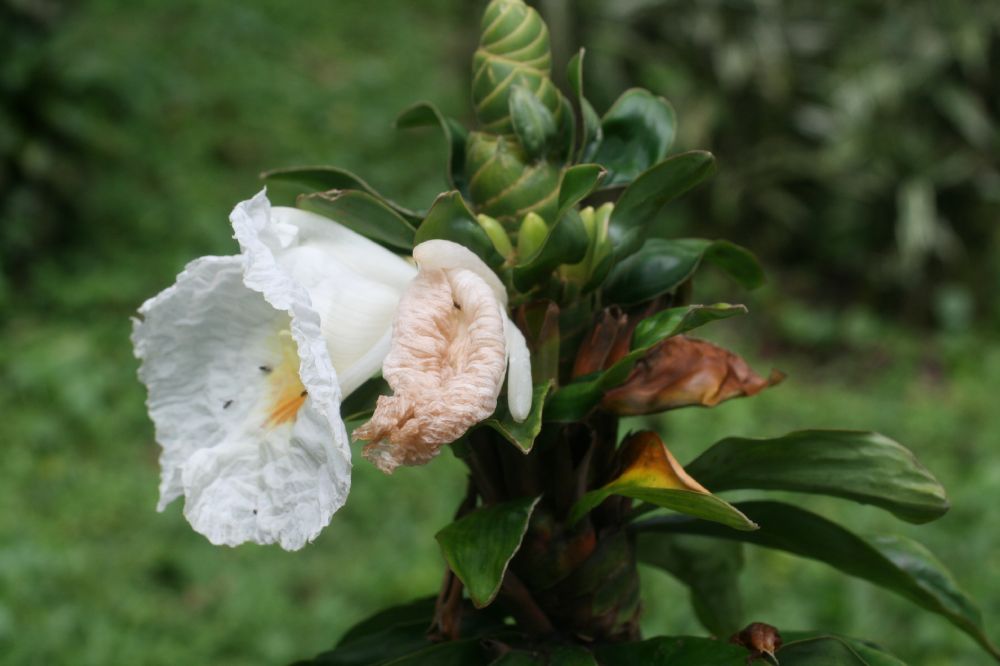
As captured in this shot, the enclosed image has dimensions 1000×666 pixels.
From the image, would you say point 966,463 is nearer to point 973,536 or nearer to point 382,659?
point 973,536

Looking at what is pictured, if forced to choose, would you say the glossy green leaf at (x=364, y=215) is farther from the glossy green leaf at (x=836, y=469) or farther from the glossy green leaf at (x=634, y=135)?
the glossy green leaf at (x=836, y=469)

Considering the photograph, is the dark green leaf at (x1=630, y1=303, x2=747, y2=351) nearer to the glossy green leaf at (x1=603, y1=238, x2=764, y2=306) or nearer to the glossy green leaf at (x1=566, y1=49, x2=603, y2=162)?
the glossy green leaf at (x1=603, y1=238, x2=764, y2=306)

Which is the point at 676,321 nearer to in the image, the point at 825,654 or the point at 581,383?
the point at 581,383

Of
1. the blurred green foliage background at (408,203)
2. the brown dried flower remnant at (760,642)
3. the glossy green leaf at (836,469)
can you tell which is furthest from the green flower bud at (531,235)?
the blurred green foliage background at (408,203)

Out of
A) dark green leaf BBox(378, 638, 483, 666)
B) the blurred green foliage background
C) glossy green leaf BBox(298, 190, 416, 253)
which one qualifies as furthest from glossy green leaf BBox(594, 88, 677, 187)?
A: the blurred green foliage background

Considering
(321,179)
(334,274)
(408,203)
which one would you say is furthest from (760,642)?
(408,203)
